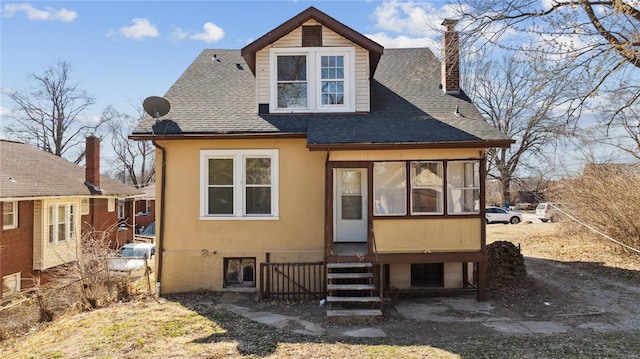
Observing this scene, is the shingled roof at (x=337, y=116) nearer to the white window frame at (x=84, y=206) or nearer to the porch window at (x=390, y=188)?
the porch window at (x=390, y=188)

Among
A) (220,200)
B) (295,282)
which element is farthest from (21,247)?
(295,282)

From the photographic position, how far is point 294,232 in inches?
403

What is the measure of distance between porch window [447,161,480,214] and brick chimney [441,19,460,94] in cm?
312

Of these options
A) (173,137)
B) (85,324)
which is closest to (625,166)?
(173,137)

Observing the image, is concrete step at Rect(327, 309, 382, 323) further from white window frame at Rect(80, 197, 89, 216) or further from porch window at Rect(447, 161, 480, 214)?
white window frame at Rect(80, 197, 89, 216)

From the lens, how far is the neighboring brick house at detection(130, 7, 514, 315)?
30.6 ft

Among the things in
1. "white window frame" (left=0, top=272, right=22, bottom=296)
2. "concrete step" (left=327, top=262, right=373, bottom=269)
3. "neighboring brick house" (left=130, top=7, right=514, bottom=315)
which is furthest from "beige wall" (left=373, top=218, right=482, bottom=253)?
"white window frame" (left=0, top=272, right=22, bottom=296)

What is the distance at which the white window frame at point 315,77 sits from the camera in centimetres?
1079

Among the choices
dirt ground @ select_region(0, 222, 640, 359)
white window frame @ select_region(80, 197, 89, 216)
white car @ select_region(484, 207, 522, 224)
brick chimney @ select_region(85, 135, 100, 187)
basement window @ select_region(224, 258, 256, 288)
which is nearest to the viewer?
dirt ground @ select_region(0, 222, 640, 359)

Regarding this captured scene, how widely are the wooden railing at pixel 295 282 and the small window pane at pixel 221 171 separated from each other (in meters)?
2.38

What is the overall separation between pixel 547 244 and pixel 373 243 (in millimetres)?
11896

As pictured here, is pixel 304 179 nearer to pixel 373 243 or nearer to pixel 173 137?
pixel 373 243

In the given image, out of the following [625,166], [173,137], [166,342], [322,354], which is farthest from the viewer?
[625,166]

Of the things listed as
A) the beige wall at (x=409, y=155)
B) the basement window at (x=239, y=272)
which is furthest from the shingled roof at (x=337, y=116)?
the basement window at (x=239, y=272)
